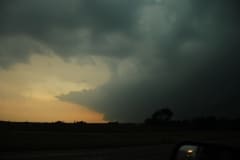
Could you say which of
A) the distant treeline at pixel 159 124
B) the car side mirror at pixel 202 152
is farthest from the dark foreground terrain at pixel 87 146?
the distant treeline at pixel 159 124

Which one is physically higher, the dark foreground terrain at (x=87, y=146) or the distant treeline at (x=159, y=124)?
the distant treeline at (x=159, y=124)

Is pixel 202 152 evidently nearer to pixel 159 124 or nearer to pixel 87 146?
pixel 87 146

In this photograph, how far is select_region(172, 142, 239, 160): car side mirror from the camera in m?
3.73

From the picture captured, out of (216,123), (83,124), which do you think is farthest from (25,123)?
(216,123)

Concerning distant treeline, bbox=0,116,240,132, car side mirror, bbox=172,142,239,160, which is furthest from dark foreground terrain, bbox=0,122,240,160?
distant treeline, bbox=0,116,240,132

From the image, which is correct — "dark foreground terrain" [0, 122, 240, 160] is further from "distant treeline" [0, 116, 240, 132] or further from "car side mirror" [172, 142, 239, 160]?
"distant treeline" [0, 116, 240, 132]

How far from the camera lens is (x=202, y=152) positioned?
405cm

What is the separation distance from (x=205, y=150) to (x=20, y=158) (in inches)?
920

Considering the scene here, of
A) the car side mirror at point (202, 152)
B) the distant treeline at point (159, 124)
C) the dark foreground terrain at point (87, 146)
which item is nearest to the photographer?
the car side mirror at point (202, 152)

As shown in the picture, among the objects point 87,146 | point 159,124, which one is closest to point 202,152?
point 87,146

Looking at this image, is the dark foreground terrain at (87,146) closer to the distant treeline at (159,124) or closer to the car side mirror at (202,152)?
the car side mirror at (202,152)

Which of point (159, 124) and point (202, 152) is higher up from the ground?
point (159, 124)

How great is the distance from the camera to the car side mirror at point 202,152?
12.3ft

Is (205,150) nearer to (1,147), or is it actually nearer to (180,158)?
(180,158)
